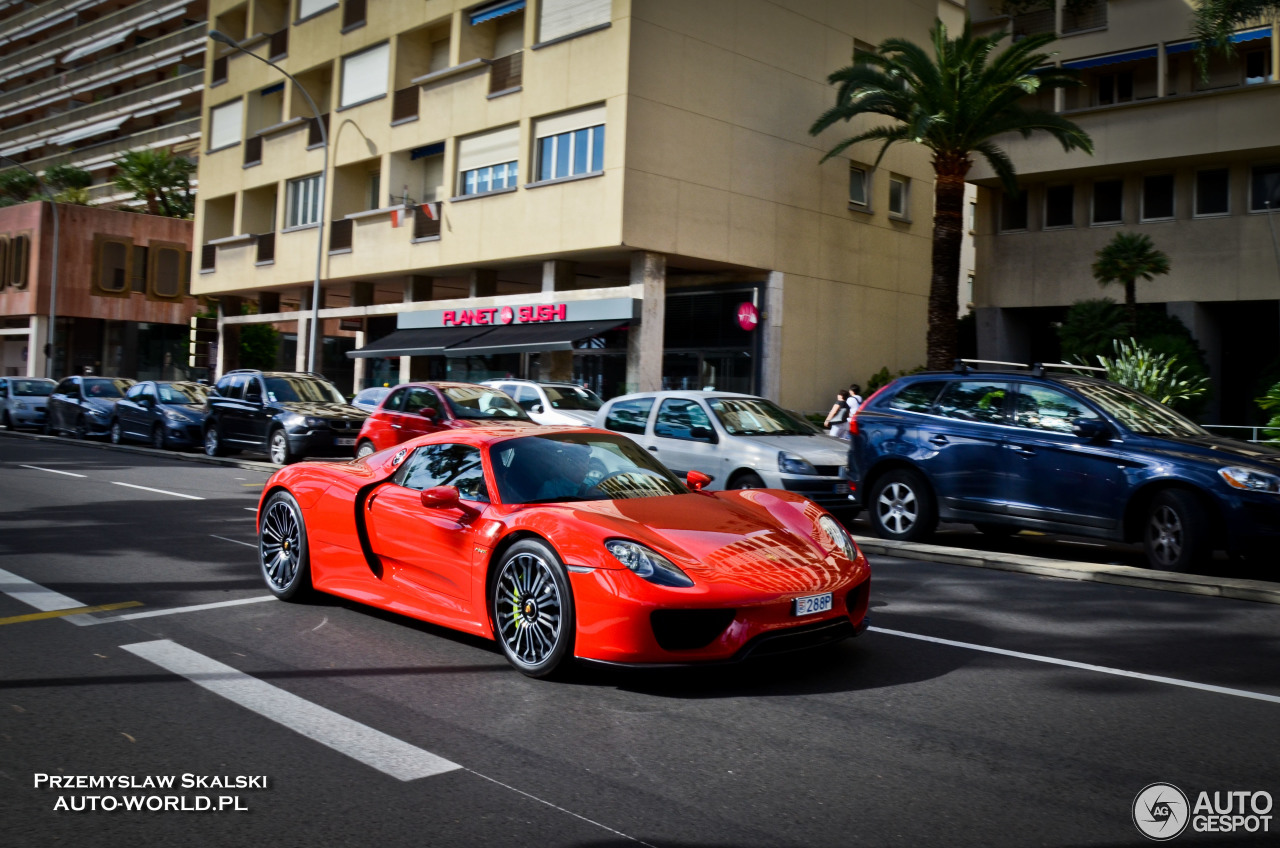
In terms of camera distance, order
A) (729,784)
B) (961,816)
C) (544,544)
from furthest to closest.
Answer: (544,544), (729,784), (961,816)

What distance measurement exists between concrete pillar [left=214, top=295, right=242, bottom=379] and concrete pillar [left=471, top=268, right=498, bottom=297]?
16547 millimetres

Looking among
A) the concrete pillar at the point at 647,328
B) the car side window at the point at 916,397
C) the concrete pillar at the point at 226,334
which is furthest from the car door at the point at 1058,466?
the concrete pillar at the point at 226,334

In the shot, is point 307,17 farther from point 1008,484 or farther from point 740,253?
point 1008,484

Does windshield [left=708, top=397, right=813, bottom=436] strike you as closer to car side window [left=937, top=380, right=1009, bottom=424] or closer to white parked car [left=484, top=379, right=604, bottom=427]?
car side window [left=937, top=380, right=1009, bottom=424]

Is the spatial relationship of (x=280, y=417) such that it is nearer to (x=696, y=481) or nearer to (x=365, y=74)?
(x=696, y=481)

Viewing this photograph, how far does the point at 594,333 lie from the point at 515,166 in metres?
5.83

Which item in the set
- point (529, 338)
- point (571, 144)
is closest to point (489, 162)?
point (571, 144)

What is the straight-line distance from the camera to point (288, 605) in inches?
288

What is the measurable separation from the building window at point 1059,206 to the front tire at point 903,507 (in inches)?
883

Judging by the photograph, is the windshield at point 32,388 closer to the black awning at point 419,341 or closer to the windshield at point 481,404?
the black awning at point 419,341

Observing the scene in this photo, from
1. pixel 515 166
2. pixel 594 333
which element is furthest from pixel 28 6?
pixel 594 333

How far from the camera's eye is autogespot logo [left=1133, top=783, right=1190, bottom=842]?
3615mm

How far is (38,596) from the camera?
734 centimetres

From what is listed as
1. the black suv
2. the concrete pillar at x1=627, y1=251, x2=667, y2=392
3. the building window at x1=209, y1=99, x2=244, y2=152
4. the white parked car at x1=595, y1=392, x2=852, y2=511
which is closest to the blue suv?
the white parked car at x1=595, y1=392, x2=852, y2=511
